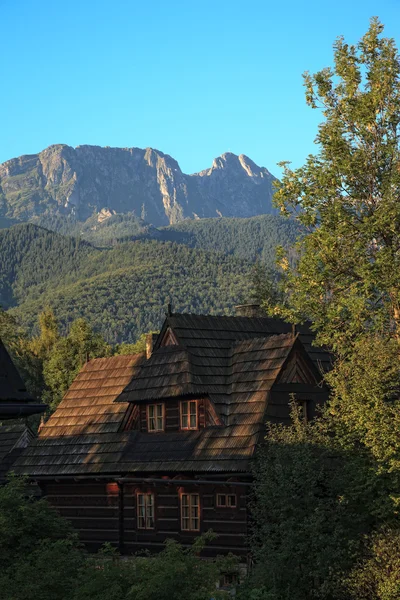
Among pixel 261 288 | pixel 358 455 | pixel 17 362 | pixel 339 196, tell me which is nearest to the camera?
pixel 358 455

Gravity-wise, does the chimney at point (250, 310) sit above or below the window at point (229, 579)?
above

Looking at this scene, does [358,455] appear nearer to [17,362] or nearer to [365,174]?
[365,174]

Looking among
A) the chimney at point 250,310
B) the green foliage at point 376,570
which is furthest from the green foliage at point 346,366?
the chimney at point 250,310

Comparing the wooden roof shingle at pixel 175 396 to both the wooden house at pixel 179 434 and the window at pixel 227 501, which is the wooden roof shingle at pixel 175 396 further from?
the window at pixel 227 501

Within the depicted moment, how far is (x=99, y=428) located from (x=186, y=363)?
5.26m

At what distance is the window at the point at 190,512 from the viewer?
104 feet

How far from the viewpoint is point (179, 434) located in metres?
32.3

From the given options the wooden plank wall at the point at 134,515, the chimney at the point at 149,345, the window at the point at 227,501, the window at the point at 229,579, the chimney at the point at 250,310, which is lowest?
the window at the point at 229,579

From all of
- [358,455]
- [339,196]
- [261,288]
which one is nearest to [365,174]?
[339,196]

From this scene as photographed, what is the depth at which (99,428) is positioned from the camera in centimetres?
3581

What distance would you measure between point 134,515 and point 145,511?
22.9 inches

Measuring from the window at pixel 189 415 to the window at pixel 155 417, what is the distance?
1098mm

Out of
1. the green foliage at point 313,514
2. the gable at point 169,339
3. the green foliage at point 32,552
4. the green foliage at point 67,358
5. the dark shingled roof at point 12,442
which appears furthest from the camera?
the green foliage at point 67,358

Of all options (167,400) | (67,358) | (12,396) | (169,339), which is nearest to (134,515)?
(167,400)
